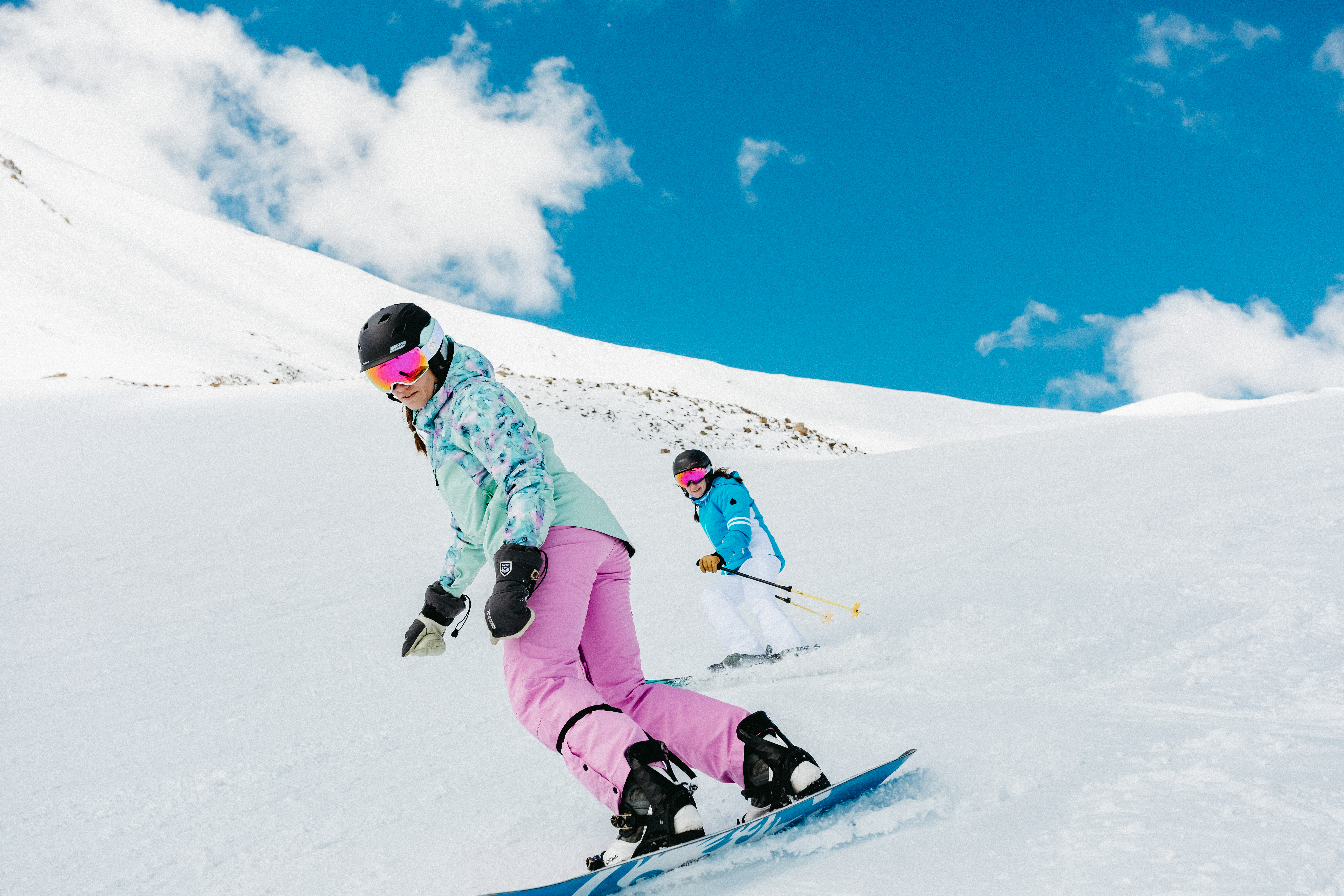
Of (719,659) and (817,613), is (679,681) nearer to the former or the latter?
(719,659)

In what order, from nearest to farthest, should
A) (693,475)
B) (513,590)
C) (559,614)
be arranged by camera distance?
1. (513,590)
2. (559,614)
3. (693,475)

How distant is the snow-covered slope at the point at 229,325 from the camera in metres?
26.2

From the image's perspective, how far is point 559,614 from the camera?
243cm

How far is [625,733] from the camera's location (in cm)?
224

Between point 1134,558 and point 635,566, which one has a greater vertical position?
point 635,566

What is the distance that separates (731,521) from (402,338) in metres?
3.34

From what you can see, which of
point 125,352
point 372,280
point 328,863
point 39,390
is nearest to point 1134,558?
point 328,863

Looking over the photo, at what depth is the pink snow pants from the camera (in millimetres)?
2260

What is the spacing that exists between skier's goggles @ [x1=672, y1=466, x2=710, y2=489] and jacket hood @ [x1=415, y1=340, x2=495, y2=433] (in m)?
3.00

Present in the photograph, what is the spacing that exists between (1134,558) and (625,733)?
491 cm

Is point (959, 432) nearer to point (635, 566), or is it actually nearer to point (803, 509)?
point (803, 509)

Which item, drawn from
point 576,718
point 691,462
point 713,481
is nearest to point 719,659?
point 713,481

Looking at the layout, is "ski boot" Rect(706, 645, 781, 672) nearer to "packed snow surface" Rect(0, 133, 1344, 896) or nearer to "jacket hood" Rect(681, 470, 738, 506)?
"packed snow surface" Rect(0, 133, 1344, 896)

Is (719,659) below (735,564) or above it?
below
